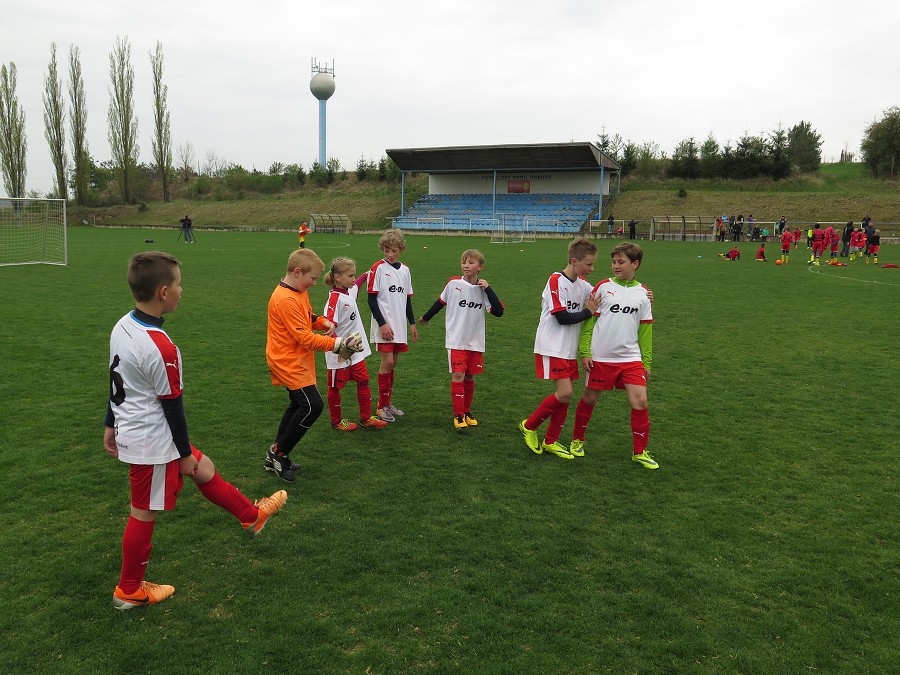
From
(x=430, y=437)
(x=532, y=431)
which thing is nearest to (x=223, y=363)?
(x=430, y=437)

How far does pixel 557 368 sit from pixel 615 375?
1.58 ft

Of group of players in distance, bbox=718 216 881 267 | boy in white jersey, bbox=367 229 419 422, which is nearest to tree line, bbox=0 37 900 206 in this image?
group of players in distance, bbox=718 216 881 267

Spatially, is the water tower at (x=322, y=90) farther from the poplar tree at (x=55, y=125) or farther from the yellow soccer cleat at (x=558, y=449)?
the yellow soccer cleat at (x=558, y=449)

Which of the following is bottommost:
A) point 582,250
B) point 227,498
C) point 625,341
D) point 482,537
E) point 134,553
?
point 482,537

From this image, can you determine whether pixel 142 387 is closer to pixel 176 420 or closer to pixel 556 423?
pixel 176 420

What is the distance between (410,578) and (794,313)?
1199cm

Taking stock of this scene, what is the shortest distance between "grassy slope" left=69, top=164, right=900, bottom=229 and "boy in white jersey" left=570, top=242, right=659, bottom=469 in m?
47.2

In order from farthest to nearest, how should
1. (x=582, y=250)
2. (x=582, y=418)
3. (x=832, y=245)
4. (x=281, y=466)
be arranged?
(x=832, y=245), (x=582, y=418), (x=582, y=250), (x=281, y=466)

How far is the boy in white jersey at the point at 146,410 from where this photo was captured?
9.50ft

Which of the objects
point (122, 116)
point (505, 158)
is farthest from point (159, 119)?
point (505, 158)

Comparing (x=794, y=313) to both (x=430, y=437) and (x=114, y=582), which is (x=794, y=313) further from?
(x=114, y=582)

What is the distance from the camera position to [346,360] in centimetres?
532

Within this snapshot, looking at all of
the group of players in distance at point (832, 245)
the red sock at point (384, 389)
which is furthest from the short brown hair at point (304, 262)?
the group of players in distance at point (832, 245)

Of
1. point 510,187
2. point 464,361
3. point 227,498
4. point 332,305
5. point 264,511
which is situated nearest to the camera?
point 227,498
